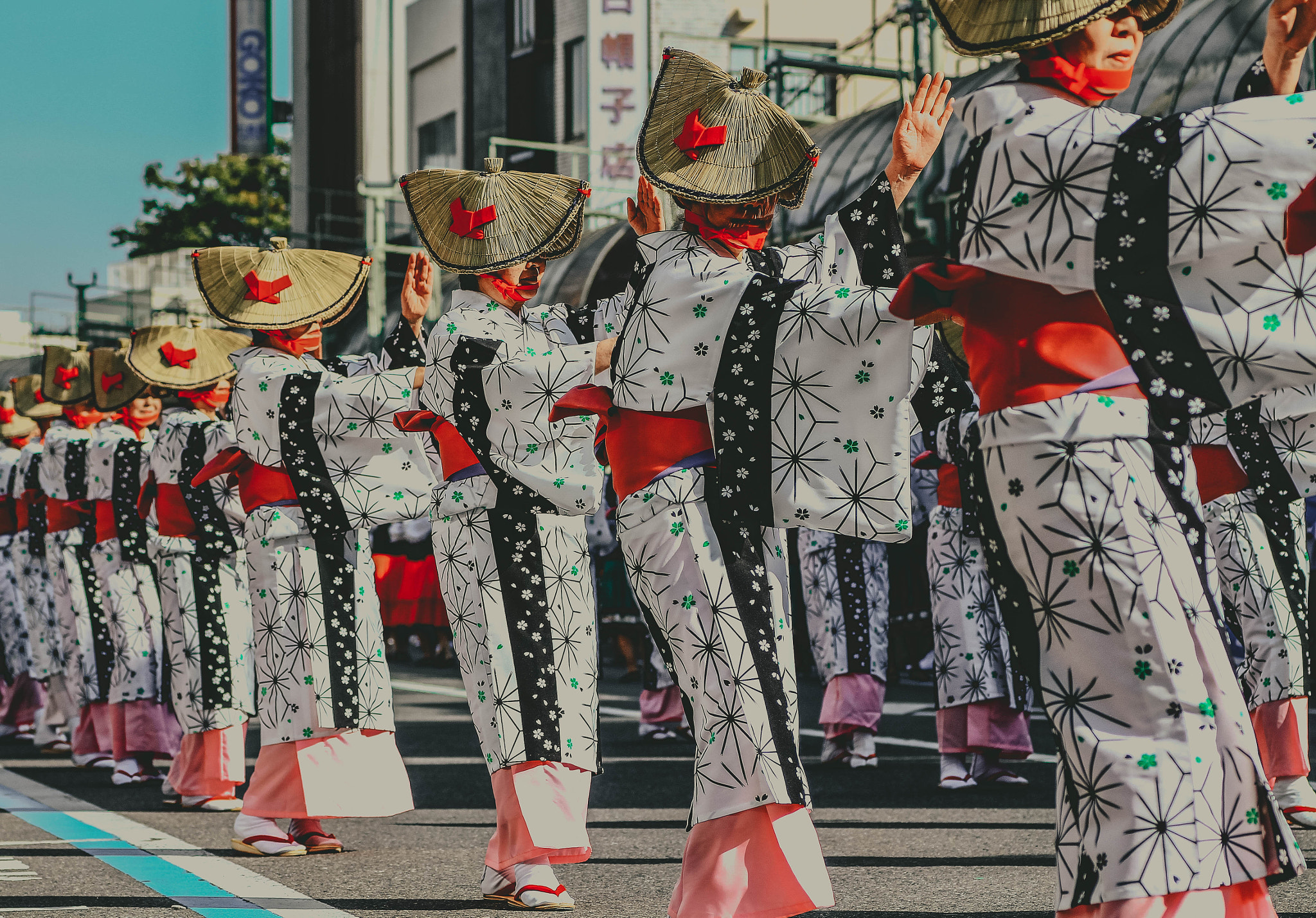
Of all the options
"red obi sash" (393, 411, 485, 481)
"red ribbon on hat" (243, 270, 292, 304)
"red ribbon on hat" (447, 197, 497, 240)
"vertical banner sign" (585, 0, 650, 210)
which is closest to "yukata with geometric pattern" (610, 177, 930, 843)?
"red obi sash" (393, 411, 485, 481)

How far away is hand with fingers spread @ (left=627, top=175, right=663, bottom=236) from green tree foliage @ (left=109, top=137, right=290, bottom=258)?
30.9 metres

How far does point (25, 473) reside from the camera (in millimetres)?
8891

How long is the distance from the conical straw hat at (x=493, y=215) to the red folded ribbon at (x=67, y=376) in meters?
4.15

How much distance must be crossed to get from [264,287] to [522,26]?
1796 centimetres

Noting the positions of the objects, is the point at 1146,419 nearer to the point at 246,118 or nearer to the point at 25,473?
the point at 25,473

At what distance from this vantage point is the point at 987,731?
630cm

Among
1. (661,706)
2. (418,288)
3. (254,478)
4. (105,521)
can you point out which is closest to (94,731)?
(105,521)

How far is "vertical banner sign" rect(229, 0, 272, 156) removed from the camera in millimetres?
26188

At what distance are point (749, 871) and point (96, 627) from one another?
17.9 feet

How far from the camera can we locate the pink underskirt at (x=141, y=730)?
24.0ft

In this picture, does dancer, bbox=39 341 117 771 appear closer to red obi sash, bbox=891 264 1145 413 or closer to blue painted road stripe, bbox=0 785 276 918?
blue painted road stripe, bbox=0 785 276 918

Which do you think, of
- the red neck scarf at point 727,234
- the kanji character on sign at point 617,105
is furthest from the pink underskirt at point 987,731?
the kanji character on sign at point 617,105

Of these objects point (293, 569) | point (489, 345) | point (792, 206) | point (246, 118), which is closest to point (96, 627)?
point (293, 569)

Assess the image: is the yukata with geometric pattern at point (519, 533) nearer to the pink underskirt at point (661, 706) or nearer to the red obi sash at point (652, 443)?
the red obi sash at point (652, 443)
